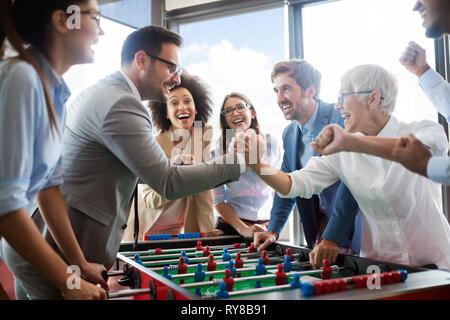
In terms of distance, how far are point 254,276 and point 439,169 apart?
74 centimetres

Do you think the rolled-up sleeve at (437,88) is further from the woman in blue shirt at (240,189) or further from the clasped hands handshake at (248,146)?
the woman in blue shirt at (240,189)

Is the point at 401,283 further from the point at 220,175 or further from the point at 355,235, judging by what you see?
the point at 355,235

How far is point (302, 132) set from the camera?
2561 mm

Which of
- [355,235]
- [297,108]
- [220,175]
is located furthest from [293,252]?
[297,108]

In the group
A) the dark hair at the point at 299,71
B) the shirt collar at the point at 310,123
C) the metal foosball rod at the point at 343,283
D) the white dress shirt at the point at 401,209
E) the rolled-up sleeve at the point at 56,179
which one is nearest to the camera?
the metal foosball rod at the point at 343,283

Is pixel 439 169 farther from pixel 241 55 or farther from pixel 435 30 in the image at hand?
pixel 241 55

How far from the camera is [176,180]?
148 cm

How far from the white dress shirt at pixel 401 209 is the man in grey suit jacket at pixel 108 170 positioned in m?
0.73

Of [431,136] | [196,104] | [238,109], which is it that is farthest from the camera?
[196,104]

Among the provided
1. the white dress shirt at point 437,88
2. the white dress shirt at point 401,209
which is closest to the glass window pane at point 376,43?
the white dress shirt at point 437,88

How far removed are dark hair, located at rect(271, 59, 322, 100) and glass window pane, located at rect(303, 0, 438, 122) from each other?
0.51 ft

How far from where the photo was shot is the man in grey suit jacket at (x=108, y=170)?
56.9 inches

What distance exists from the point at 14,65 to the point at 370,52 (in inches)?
96.3

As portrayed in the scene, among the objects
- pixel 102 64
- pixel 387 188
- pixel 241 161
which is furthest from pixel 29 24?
pixel 102 64
